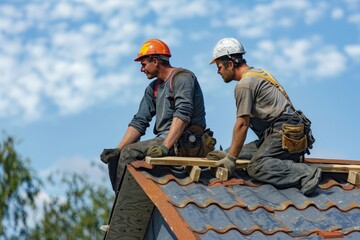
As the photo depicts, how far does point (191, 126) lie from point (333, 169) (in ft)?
5.77

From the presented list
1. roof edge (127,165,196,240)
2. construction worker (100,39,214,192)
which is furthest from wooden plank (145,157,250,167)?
construction worker (100,39,214,192)

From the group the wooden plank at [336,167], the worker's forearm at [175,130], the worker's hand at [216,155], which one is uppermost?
the worker's forearm at [175,130]

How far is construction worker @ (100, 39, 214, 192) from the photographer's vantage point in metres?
9.81

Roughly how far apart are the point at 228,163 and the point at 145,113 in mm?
1952

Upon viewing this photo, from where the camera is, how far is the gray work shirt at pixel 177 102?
9859 millimetres

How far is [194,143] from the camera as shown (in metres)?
10.1

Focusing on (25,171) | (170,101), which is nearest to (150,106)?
(170,101)

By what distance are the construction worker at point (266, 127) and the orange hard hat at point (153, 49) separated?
820mm

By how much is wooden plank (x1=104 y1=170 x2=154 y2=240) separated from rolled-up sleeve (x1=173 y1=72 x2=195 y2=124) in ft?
3.06

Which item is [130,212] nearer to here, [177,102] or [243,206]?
[177,102]

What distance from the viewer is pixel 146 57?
10.3m

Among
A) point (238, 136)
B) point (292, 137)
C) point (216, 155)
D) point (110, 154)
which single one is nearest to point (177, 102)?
point (216, 155)

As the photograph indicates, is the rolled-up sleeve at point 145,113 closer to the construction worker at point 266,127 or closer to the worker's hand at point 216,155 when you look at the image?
the construction worker at point 266,127

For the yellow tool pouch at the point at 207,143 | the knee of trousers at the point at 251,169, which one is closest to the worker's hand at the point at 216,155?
the knee of trousers at the point at 251,169
